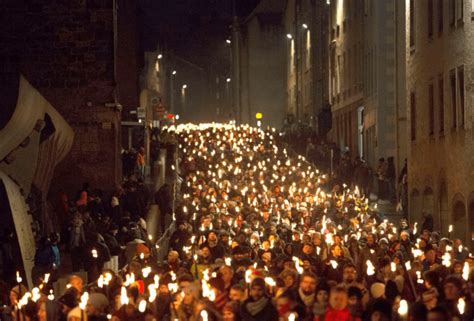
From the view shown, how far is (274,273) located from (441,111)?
1803 centimetres

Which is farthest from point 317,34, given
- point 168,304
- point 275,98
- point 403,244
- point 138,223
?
point 168,304

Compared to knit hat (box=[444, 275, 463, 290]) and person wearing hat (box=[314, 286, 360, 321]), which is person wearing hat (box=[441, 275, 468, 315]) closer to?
knit hat (box=[444, 275, 463, 290])

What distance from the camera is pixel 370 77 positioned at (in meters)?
52.2

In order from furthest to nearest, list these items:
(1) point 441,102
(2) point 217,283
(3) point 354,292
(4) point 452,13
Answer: (1) point 441,102 < (4) point 452,13 < (2) point 217,283 < (3) point 354,292

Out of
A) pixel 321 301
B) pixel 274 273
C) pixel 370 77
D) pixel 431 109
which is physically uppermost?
pixel 370 77

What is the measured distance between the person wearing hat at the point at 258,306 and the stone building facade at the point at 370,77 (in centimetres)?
3001

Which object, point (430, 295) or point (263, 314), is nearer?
point (430, 295)

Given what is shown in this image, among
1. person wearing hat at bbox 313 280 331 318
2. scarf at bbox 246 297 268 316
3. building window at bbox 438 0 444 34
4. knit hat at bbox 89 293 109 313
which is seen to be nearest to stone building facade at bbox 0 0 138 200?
building window at bbox 438 0 444 34

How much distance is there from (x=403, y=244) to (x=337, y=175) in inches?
826

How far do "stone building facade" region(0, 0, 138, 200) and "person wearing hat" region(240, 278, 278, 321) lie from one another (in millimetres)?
26161

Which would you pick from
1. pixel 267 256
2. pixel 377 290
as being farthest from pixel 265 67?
pixel 377 290

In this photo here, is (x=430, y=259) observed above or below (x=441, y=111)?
below

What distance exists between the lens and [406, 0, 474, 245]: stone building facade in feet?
108

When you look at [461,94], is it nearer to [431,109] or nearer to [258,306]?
[431,109]
